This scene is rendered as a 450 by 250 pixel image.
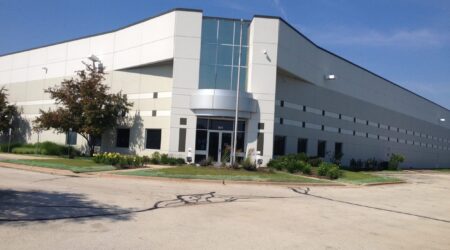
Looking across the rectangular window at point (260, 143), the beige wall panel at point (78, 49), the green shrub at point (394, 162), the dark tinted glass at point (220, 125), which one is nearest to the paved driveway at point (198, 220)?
the rectangular window at point (260, 143)

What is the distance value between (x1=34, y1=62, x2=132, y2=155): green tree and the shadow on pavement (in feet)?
61.3

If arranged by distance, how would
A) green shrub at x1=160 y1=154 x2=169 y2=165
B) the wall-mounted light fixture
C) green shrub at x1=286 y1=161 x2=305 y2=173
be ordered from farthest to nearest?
the wall-mounted light fixture
green shrub at x1=160 y1=154 x2=169 y2=165
green shrub at x1=286 y1=161 x2=305 y2=173

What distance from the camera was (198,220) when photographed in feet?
33.0

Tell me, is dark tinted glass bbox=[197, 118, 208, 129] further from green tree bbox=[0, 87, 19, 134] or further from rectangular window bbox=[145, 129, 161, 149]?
green tree bbox=[0, 87, 19, 134]

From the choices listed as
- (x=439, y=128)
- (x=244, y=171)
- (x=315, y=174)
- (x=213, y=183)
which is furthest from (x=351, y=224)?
(x=439, y=128)

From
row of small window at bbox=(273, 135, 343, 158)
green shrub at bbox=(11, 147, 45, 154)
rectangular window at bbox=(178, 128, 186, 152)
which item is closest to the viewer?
rectangular window at bbox=(178, 128, 186, 152)

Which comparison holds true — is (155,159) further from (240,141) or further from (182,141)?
(240,141)

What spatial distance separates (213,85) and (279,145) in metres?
8.21

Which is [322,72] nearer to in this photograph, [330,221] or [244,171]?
[244,171]

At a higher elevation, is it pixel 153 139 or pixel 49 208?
pixel 153 139

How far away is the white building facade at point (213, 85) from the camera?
29531 mm

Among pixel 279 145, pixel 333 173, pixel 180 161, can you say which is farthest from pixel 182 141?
pixel 333 173

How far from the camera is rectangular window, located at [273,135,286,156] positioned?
3406 cm

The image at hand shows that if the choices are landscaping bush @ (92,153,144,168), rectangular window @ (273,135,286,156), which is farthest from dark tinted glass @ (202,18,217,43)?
landscaping bush @ (92,153,144,168)
